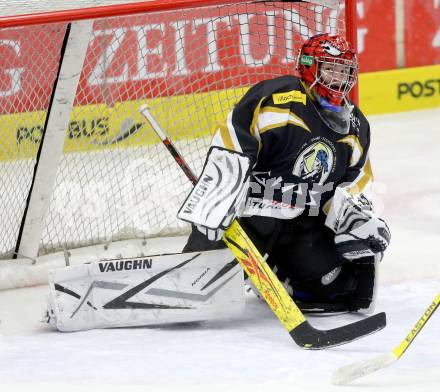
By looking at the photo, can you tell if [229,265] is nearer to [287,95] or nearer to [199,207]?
[199,207]

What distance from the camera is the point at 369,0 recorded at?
20.5ft

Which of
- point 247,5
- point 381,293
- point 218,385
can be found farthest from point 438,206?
point 218,385

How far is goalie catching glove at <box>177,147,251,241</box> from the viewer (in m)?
2.96

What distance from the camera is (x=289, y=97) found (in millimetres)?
3062

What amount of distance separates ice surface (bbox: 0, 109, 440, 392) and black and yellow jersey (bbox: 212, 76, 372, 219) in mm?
379

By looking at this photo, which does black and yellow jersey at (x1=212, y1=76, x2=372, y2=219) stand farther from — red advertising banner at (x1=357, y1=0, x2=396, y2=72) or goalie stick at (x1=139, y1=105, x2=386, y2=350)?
red advertising banner at (x1=357, y1=0, x2=396, y2=72)

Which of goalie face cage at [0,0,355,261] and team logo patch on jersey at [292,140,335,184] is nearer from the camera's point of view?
team logo patch on jersey at [292,140,335,184]

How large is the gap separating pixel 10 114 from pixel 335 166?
4.32 ft

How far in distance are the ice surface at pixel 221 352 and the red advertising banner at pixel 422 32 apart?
2614 millimetres

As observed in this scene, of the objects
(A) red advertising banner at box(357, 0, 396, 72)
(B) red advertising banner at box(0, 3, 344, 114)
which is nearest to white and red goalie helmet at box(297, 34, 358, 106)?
(B) red advertising banner at box(0, 3, 344, 114)

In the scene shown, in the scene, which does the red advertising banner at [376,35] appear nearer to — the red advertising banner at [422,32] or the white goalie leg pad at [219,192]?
the red advertising banner at [422,32]

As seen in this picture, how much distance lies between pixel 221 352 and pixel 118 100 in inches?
61.9

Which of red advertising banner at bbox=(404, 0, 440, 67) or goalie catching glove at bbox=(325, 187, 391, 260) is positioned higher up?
goalie catching glove at bbox=(325, 187, 391, 260)

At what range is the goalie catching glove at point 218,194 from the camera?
296 centimetres
